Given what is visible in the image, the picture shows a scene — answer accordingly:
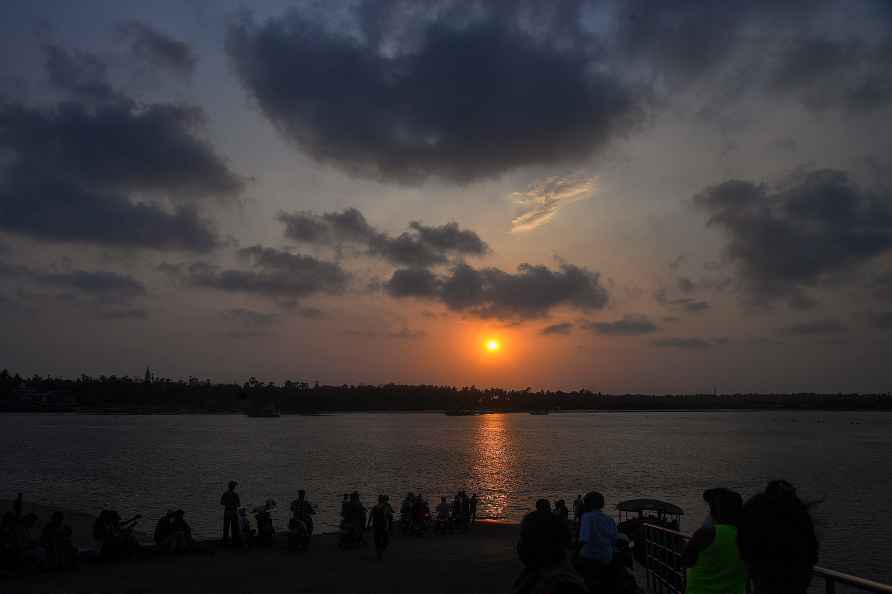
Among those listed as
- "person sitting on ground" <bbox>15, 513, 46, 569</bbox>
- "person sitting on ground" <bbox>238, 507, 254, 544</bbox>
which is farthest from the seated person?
"person sitting on ground" <bbox>238, 507, 254, 544</bbox>

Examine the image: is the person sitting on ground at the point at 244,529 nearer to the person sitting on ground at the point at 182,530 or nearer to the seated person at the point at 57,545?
the person sitting on ground at the point at 182,530

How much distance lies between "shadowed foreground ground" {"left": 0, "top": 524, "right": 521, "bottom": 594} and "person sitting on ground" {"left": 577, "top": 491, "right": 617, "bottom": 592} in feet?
22.6

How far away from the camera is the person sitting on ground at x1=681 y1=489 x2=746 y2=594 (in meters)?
5.52

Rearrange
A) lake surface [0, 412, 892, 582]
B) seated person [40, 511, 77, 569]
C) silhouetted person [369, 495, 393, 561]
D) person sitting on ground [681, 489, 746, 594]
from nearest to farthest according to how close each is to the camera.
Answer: person sitting on ground [681, 489, 746, 594]
seated person [40, 511, 77, 569]
silhouetted person [369, 495, 393, 561]
lake surface [0, 412, 892, 582]

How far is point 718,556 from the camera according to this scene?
18.1 ft

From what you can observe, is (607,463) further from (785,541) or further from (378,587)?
(785,541)

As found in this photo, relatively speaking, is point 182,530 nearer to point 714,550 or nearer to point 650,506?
point 714,550

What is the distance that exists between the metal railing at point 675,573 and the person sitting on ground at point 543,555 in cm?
220

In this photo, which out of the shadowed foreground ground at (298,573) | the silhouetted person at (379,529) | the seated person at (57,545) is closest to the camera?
the shadowed foreground ground at (298,573)

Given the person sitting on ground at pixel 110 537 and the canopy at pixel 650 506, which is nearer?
the person sitting on ground at pixel 110 537

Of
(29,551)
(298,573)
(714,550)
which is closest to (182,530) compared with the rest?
(29,551)

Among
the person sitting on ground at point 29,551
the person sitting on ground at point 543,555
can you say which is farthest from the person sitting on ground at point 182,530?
the person sitting on ground at point 543,555

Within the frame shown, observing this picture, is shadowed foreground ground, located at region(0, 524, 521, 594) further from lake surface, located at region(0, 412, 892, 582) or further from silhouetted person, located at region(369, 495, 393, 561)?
lake surface, located at region(0, 412, 892, 582)

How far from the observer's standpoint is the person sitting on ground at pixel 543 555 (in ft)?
12.4
